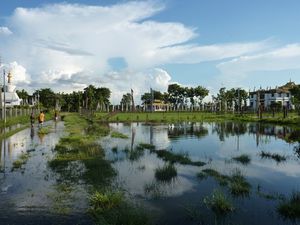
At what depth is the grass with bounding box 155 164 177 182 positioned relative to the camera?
18328mm

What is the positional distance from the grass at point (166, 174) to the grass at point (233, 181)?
1330mm

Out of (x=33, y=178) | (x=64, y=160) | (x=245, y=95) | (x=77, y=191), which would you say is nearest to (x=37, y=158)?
(x=64, y=160)

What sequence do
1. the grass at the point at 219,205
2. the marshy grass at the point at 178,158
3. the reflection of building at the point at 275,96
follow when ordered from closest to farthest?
the grass at the point at 219,205 < the marshy grass at the point at 178,158 < the reflection of building at the point at 275,96

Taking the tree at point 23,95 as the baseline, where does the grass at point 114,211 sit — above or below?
below

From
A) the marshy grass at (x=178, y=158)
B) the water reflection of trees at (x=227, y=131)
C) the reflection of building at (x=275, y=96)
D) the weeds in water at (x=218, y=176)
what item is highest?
the reflection of building at (x=275, y=96)

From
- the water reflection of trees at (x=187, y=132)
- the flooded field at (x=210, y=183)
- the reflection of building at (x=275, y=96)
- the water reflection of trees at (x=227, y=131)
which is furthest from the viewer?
the reflection of building at (x=275, y=96)

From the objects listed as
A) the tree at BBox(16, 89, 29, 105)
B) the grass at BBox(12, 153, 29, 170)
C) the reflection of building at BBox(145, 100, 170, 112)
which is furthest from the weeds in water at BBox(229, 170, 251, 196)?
the tree at BBox(16, 89, 29, 105)

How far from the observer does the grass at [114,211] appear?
36.1ft

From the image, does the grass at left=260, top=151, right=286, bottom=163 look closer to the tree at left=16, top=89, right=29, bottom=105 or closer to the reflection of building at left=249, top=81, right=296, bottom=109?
the reflection of building at left=249, top=81, right=296, bottom=109

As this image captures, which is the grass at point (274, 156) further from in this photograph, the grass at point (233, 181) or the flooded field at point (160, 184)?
the grass at point (233, 181)

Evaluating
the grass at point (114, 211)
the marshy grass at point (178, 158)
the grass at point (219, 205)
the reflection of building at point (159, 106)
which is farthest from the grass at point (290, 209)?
the reflection of building at point (159, 106)

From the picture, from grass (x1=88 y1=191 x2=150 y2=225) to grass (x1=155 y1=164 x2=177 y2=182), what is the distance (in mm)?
4203

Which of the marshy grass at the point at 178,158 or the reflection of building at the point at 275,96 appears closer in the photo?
the marshy grass at the point at 178,158

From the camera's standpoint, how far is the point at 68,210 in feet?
42.2
